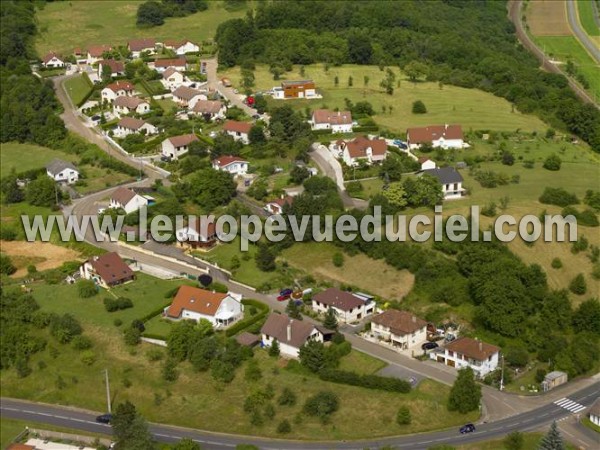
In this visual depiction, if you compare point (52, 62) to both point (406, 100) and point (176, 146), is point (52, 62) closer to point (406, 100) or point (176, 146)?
point (176, 146)

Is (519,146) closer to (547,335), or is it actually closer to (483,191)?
(483,191)

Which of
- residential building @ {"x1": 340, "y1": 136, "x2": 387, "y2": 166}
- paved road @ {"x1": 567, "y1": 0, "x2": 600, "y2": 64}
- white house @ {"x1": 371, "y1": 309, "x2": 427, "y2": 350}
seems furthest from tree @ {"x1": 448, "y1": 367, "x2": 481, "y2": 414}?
paved road @ {"x1": 567, "y1": 0, "x2": 600, "y2": 64}

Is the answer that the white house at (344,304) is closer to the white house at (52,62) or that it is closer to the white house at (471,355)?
the white house at (471,355)

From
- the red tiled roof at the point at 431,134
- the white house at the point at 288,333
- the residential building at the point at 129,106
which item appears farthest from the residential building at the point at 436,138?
the white house at the point at 288,333

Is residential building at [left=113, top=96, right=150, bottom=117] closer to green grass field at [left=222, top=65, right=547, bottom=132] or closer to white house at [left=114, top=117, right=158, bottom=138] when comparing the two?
white house at [left=114, top=117, right=158, bottom=138]

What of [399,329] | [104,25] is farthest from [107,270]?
[104,25]

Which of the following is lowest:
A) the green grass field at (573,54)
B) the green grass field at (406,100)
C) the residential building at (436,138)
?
the green grass field at (573,54)
